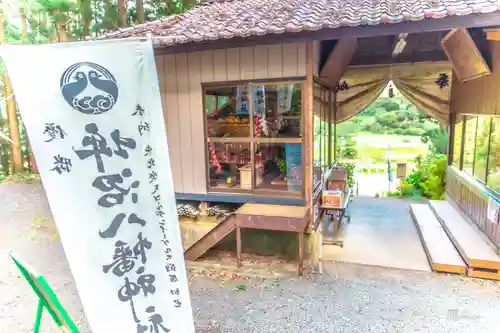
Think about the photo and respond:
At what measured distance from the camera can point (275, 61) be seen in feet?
15.9

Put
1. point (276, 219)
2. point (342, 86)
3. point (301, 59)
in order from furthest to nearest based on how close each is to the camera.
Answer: point (342, 86)
point (301, 59)
point (276, 219)

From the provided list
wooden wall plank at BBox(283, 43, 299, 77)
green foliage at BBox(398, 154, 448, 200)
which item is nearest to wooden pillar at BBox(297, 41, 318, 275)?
wooden wall plank at BBox(283, 43, 299, 77)

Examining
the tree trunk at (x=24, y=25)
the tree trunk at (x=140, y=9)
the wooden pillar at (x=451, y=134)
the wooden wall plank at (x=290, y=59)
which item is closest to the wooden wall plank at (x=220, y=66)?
the wooden wall plank at (x=290, y=59)

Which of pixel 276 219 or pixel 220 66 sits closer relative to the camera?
pixel 276 219

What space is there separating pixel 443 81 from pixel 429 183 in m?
2.63

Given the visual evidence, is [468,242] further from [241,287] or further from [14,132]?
[14,132]

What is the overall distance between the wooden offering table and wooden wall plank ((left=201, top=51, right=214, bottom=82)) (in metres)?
2.03

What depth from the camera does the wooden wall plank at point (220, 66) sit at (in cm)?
511

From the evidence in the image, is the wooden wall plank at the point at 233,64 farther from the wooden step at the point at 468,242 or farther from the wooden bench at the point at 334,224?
the wooden step at the point at 468,242

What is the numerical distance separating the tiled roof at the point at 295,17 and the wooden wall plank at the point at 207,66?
0.42 meters

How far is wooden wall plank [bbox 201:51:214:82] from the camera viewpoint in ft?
17.0

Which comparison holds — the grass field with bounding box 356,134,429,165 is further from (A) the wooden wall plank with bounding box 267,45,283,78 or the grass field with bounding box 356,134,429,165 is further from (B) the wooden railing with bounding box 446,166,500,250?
(A) the wooden wall plank with bounding box 267,45,283,78

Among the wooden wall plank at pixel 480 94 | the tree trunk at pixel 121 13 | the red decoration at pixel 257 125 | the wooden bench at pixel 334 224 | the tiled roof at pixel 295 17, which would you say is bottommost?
the wooden bench at pixel 334 224

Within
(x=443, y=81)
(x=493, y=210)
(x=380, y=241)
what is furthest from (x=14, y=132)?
(x=493, y=210)
